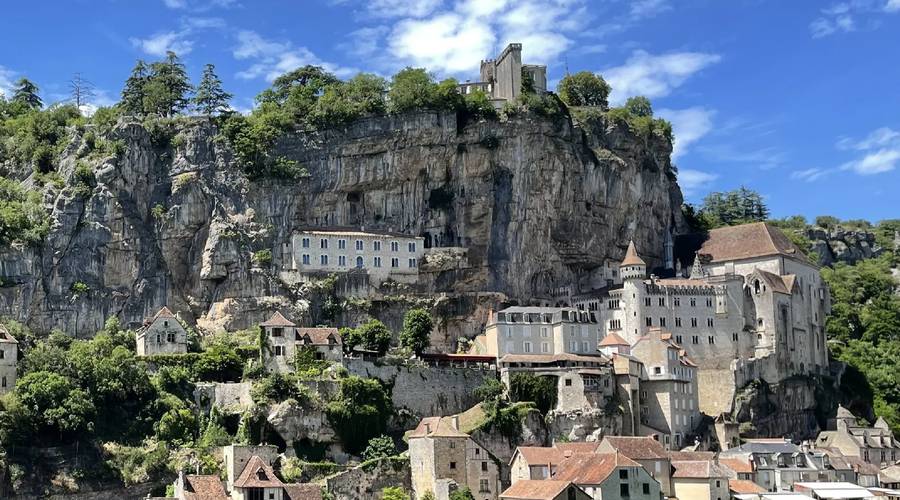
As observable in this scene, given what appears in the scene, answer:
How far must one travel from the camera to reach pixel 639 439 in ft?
238

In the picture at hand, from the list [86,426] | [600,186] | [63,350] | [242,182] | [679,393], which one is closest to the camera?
[86,426]

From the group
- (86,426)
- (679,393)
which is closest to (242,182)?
(86,426)

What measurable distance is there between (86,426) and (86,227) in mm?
20983

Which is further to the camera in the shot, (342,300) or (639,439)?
(342,300)

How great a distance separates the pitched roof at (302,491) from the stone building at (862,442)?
38792 mm

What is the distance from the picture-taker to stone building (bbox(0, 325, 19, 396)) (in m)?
72.8

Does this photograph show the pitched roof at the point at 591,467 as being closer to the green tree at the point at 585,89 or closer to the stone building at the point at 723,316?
the stone building at the point at 723,316

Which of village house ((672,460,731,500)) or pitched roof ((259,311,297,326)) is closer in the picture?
village house ((672,460,731,500))

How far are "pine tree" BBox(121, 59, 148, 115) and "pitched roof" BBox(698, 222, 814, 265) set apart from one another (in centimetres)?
4531

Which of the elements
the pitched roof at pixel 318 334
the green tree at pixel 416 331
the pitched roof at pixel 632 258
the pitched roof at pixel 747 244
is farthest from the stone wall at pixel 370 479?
the pitched roof at pixel 747 244

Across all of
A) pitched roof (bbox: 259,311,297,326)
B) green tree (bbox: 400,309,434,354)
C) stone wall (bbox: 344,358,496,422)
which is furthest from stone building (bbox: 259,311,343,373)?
green tree (bbox: 400,309,434,354)

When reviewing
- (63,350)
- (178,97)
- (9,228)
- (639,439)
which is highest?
(178,97)

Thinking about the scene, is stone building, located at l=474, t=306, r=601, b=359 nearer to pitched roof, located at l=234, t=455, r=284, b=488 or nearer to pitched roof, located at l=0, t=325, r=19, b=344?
pitched roof, located at l=234, t=455, r=284, b=488

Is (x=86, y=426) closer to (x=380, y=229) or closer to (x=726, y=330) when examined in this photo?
(x=380, y=229)
